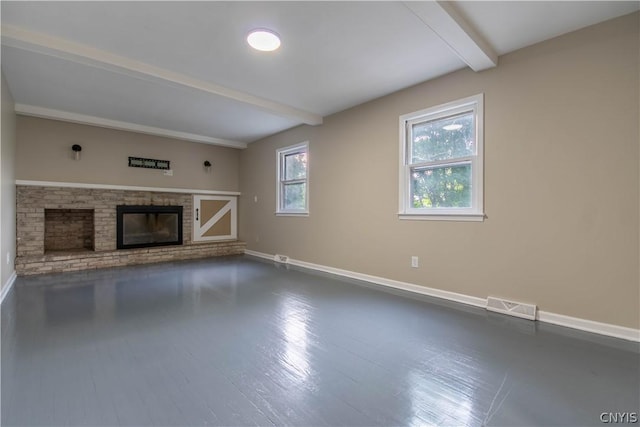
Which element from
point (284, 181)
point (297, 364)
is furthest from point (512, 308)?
point (284, 181)

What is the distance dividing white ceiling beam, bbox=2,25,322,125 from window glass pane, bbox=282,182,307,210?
1.74 meters

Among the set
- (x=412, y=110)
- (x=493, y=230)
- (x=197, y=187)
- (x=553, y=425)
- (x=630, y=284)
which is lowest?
(x=553, y=425)

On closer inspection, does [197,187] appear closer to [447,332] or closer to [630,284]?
[447,332]

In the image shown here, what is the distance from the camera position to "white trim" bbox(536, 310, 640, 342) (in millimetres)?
2310

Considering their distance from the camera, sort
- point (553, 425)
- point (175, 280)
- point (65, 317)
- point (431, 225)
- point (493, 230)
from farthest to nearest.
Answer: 1. point (175, 280)
2. point (431, 225)
3. point (493, 230)
4. point (65, 317)
5. point (553, 425)

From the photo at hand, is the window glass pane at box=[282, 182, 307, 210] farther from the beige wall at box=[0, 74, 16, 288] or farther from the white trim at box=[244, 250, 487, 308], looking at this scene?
the beige wall at box=[0, 74, 16, 288]

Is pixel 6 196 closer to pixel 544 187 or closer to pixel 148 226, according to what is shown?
pixel 148 226

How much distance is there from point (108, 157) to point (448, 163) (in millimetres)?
5534

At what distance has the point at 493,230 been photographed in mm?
3027

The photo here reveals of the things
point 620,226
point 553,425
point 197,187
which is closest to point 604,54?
point 620,226

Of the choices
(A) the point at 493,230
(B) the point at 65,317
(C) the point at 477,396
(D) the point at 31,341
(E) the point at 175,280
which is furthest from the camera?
(E) the point at 175,280

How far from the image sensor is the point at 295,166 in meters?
5.66

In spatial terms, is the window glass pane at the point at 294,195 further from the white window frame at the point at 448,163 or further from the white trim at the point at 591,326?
the white trim at the point at 591,326

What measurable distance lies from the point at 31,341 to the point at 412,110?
4141 mm
